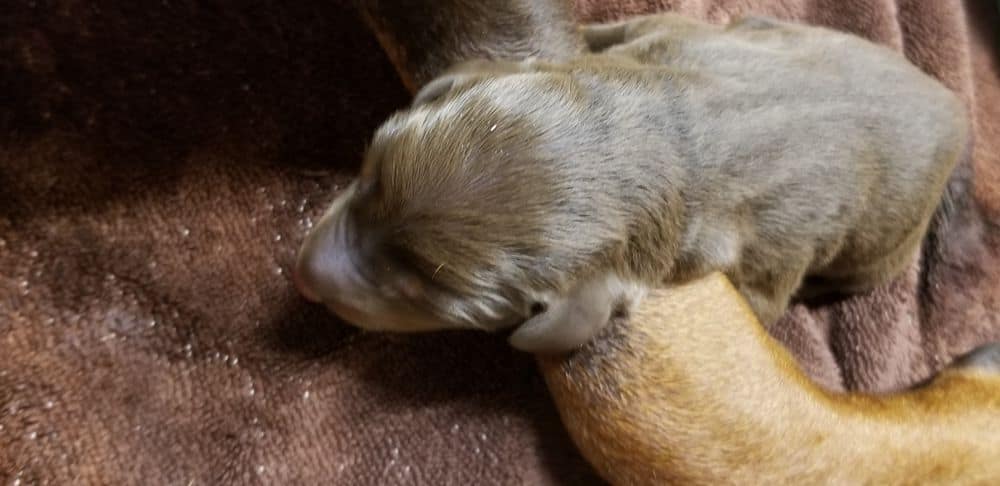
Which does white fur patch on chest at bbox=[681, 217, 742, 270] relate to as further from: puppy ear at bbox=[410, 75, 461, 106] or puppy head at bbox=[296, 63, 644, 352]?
puppy ear at bbox=[410, 75, 461, 106]

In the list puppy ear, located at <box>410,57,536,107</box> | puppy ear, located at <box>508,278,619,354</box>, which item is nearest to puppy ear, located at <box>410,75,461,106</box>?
puppy ear, located at <box>410,57,536,107</box>

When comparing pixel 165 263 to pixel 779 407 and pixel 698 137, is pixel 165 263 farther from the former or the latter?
pixel 779 407

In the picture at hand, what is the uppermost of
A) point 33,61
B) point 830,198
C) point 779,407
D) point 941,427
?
point 33,61

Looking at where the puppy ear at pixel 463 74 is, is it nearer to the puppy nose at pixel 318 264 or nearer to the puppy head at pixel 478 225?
the puppy head at pixel 478 225

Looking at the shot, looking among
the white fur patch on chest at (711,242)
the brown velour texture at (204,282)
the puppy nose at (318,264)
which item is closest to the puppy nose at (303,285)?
the puppy nose at (318,264)

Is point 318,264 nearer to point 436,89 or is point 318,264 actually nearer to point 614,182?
point 436,89

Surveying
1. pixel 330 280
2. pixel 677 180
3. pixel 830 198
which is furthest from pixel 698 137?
pixel 330 280
